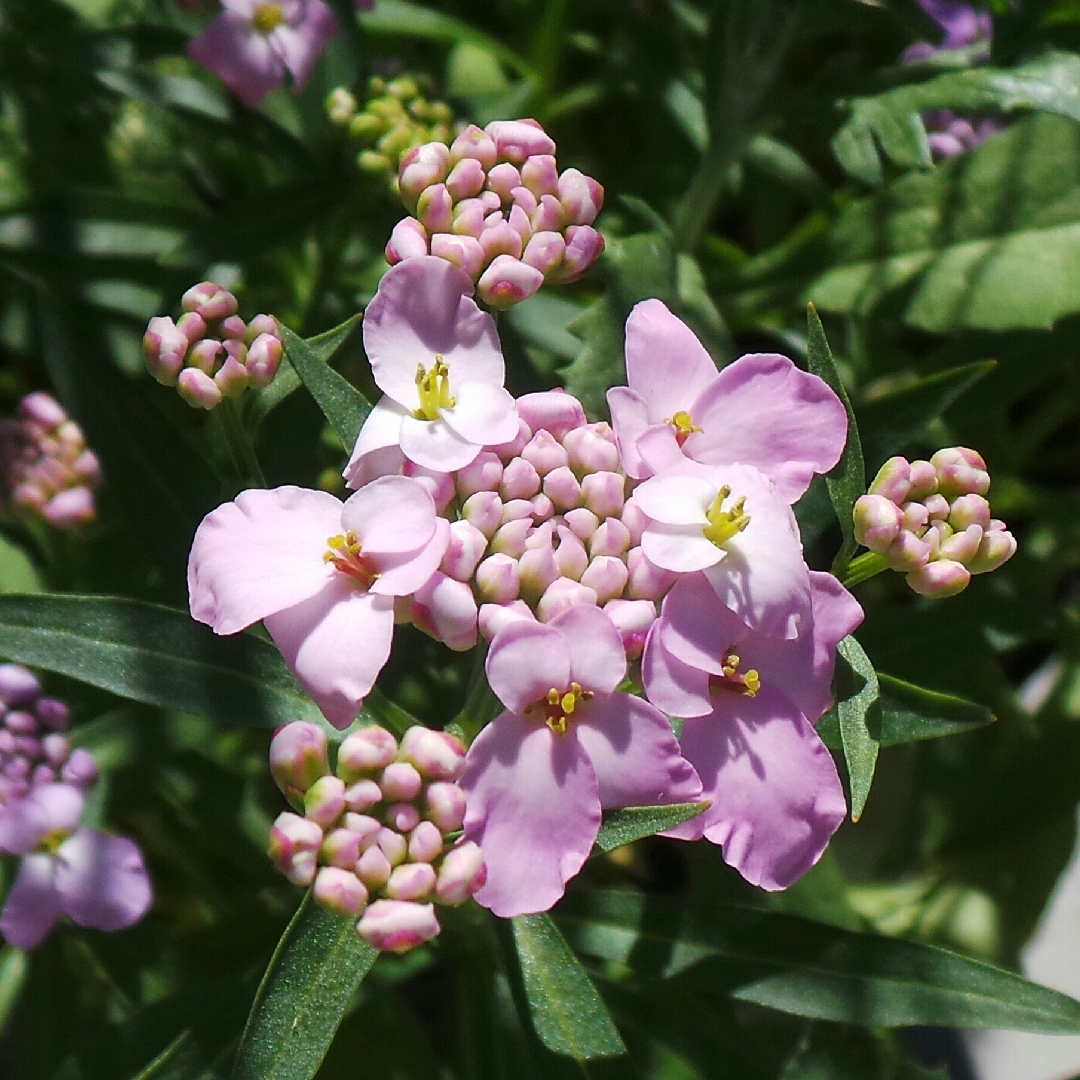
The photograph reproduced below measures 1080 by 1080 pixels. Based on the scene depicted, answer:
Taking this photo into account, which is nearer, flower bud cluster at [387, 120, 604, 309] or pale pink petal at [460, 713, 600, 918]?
pale pink petal at [460, 713, 600, 918]

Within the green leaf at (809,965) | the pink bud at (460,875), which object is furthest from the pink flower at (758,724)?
the green leaf at (809,965)

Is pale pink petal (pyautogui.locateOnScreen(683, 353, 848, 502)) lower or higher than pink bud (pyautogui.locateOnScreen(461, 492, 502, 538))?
higher

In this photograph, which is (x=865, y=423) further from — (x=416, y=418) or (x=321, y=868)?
(x=321, y=868)

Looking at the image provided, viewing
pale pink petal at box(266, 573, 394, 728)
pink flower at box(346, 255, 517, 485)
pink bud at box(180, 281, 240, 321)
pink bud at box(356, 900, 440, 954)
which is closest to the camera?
pink bud at box(356, 900, 440, 954)

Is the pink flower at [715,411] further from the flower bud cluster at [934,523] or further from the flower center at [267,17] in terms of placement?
the flower center at [267,17]

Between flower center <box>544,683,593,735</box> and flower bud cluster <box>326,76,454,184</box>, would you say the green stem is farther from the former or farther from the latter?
flower bud cluster <box>326,76,454,184</box>

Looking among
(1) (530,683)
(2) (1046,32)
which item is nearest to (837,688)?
(1) (530,683)

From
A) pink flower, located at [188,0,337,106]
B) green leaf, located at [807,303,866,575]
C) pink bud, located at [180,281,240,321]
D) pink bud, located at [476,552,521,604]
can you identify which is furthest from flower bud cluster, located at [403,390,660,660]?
pink flower, located at [188,0,337,106]
